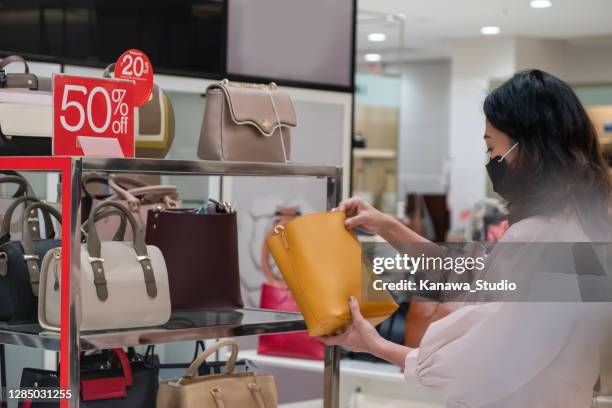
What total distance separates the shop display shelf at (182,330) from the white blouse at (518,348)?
1.65ft

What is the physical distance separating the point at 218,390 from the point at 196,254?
41 centimetres

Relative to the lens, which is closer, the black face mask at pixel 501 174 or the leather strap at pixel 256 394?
the black face mask at pixel 501 174

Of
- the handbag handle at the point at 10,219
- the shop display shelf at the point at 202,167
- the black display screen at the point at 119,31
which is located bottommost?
the handbag handle at the point at 10,219

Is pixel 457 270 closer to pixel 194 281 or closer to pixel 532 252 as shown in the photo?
pixel 532 252

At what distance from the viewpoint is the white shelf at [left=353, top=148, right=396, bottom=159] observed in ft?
41.7

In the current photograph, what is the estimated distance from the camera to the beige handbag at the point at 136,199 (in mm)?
3334

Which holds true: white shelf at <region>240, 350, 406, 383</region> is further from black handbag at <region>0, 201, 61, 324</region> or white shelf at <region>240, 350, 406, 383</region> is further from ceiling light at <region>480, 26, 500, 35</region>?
ceiling light at <region>480, 26, 500, 35</region>

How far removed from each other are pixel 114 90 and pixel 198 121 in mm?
2271

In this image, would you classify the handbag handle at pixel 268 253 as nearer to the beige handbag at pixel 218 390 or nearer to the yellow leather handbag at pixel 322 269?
the beige handbag at pixel 218 390

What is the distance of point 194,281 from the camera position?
9.40ft

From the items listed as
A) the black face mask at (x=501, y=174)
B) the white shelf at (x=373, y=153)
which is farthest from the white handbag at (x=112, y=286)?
the white shelf at (x=373, y=153)

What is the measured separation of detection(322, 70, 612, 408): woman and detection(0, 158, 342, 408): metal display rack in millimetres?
Result: 524

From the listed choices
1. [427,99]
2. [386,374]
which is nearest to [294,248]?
[386,374]

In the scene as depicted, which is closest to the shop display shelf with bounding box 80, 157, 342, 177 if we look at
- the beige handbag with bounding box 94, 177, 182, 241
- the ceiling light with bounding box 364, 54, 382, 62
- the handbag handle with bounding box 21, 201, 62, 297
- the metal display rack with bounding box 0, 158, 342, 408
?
the metal display rack with bounding box 0, 158, 342, 408
